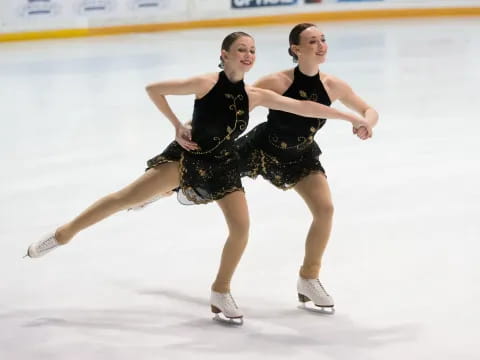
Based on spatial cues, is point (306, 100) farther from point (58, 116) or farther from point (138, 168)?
point (58, 116)

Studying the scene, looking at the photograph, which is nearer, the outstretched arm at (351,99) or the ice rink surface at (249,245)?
the ice rink surface at (249,245)

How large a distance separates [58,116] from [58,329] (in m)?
4.81

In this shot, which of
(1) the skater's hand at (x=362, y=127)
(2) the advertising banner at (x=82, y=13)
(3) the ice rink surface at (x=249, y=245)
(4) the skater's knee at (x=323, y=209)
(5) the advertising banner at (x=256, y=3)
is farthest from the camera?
(5) the advertising banner at (x=256, y=3)

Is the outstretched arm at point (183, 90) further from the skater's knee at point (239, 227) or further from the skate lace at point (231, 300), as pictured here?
the skate lace at point (231, 300)

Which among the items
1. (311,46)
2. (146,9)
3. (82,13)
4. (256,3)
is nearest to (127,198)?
(311,46)

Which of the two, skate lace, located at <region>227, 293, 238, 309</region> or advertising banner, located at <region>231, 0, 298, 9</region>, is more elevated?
advertising banner, located at <region>231, 0, 298, 9</region>

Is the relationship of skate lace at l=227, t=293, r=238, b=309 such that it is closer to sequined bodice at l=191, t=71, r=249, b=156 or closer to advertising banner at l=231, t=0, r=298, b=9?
sequined bodice at l=191, t=71, r=249, b=156

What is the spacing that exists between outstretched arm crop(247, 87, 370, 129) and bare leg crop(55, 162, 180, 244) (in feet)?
1.46

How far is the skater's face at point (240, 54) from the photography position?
354 centimetres

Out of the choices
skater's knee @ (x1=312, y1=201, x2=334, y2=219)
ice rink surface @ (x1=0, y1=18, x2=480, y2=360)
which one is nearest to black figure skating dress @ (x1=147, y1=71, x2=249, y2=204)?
skater's knee @ (x1=312, y1=201, x2=334, y2=219)

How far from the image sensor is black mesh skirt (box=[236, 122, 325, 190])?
3.83 m

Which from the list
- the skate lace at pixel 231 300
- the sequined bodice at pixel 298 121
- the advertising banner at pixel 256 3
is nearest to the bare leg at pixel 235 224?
the skate lace at pixel 231 300

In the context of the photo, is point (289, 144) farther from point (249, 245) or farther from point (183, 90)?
point (249, 245)

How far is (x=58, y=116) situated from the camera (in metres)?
8.22
